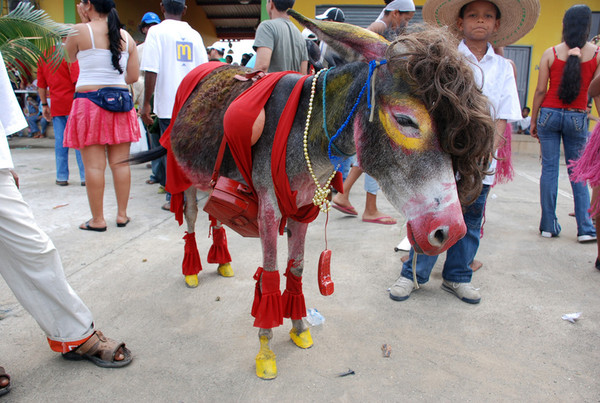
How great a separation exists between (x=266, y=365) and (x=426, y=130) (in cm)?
145

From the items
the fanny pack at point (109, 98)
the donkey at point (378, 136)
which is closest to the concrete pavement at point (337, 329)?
the donkey at point (378, 136)

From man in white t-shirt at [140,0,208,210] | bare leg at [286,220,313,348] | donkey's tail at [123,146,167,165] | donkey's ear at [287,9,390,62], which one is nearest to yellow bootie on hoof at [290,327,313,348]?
bare leg at [286,220,313,348]

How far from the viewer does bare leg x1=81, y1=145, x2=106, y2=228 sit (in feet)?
14.0

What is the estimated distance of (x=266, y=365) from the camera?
225 centimetres

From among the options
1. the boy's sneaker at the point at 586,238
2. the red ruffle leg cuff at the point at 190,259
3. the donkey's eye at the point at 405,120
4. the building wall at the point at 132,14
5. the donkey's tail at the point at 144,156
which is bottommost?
the boy's sneaker at the point at 586,238

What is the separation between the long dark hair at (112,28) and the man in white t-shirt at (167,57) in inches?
9.7

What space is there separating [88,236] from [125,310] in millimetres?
1714

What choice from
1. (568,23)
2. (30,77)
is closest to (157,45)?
(30,77)

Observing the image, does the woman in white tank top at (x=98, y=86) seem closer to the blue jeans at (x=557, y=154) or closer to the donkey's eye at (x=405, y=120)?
the donkey's eye at (x=405, y=120)

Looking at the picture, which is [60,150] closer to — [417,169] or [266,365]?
[266,365]

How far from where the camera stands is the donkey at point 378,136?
5.24 feet

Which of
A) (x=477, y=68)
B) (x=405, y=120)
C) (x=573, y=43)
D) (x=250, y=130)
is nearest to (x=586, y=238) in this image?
(x=573, y=43)

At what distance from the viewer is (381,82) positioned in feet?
5.57

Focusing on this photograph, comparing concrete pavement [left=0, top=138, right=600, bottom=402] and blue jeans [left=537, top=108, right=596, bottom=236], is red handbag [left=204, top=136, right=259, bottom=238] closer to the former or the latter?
concrete pavement [left=0, top=138, right=600, bottom=402]
